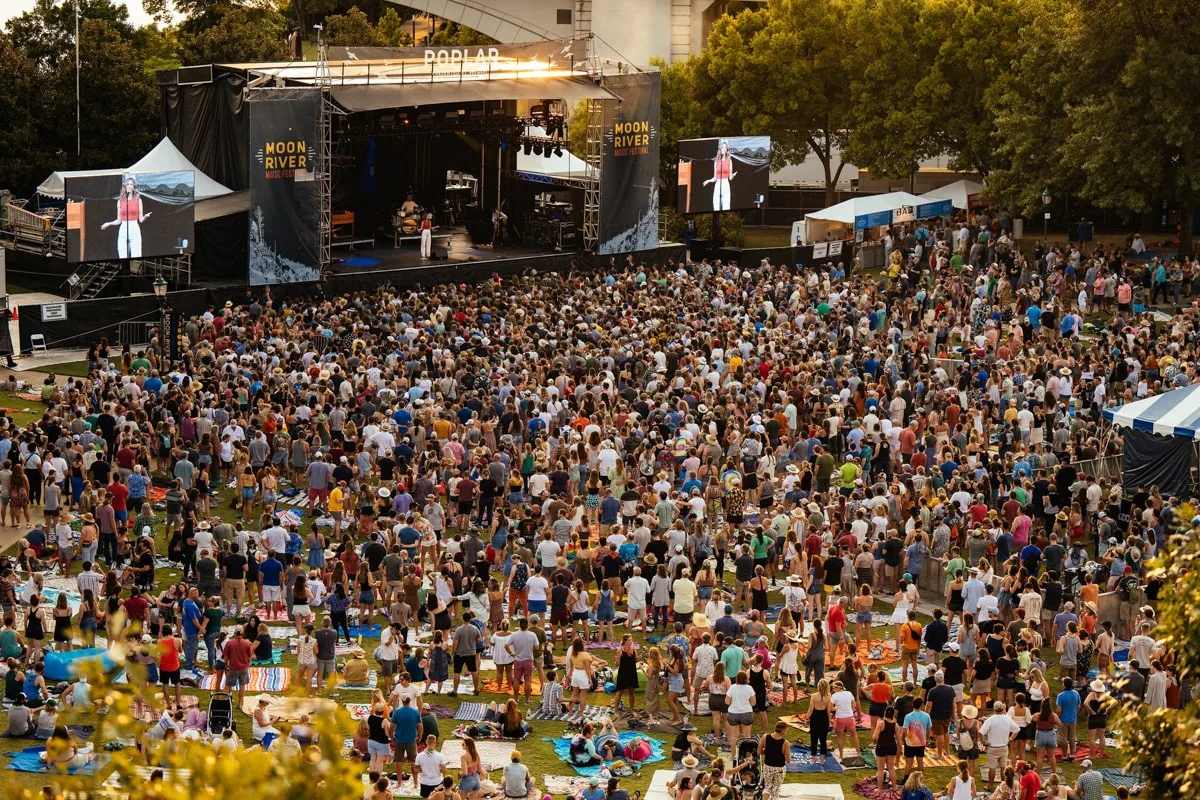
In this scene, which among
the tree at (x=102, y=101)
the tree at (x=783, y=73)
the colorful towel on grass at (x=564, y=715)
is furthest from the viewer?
the tree at (x=783, y=73)

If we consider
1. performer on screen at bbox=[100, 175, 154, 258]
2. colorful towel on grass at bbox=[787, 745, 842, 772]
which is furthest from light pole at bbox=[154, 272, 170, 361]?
colorful towel on grass at bbox=[787, 745, 842, 772]

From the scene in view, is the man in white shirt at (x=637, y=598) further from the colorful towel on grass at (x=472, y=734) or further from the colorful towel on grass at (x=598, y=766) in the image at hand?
the colorful towel on grass at (x=472, y=734)

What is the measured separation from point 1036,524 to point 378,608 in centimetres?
860

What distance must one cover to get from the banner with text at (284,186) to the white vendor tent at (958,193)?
56.9 ft

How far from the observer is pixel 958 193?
45719 mm

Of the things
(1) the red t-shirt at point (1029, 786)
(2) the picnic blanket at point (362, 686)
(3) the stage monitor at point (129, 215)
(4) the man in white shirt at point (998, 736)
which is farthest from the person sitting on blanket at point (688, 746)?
(3) the stage monitor at point (129, 215)

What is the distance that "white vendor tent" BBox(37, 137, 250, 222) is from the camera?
37.1 m

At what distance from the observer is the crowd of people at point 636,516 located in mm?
17312

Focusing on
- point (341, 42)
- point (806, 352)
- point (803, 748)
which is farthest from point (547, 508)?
point (341, 42)

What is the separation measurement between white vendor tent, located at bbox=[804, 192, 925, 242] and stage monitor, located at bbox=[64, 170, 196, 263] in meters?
17.1

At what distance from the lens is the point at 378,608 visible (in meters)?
20.5

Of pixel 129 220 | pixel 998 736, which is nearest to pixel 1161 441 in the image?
pixel 998 736

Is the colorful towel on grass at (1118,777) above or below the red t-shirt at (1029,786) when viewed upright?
below

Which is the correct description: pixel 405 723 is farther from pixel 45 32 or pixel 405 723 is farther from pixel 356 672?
pixel 45 32
